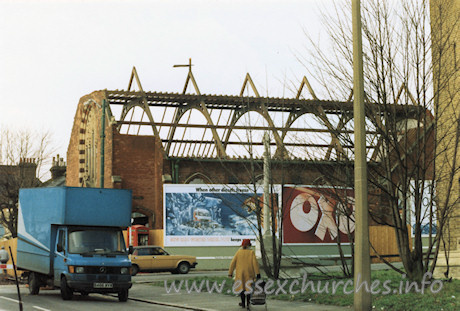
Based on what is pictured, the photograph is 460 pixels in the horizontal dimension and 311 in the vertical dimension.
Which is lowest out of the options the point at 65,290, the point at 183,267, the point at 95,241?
the point at 183,267

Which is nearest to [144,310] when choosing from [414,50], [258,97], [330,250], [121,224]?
[121,224]

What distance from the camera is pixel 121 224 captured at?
1909 cm

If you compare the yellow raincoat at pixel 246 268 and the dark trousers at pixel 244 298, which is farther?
the dark trousers at pixel 244 298

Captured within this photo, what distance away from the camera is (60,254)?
60.4 feet

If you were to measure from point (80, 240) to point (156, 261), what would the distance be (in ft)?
47.0

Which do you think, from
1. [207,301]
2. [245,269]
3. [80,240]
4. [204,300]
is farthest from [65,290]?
[245,269]

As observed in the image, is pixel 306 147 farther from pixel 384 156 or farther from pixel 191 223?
pixel 191 223

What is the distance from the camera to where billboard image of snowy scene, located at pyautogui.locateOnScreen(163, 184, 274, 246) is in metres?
36.6

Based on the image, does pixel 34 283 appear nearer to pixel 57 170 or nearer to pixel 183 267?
pixel 183 267

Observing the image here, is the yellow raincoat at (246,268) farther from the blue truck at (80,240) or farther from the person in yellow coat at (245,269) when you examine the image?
the blue truck at (80,240)

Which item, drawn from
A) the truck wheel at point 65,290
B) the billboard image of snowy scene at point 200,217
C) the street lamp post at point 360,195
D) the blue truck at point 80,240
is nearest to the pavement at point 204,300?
the blue truck at point 80,240

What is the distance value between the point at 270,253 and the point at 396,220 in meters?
6.90

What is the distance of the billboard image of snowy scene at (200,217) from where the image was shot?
36562mm

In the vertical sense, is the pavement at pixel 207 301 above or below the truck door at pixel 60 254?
below
